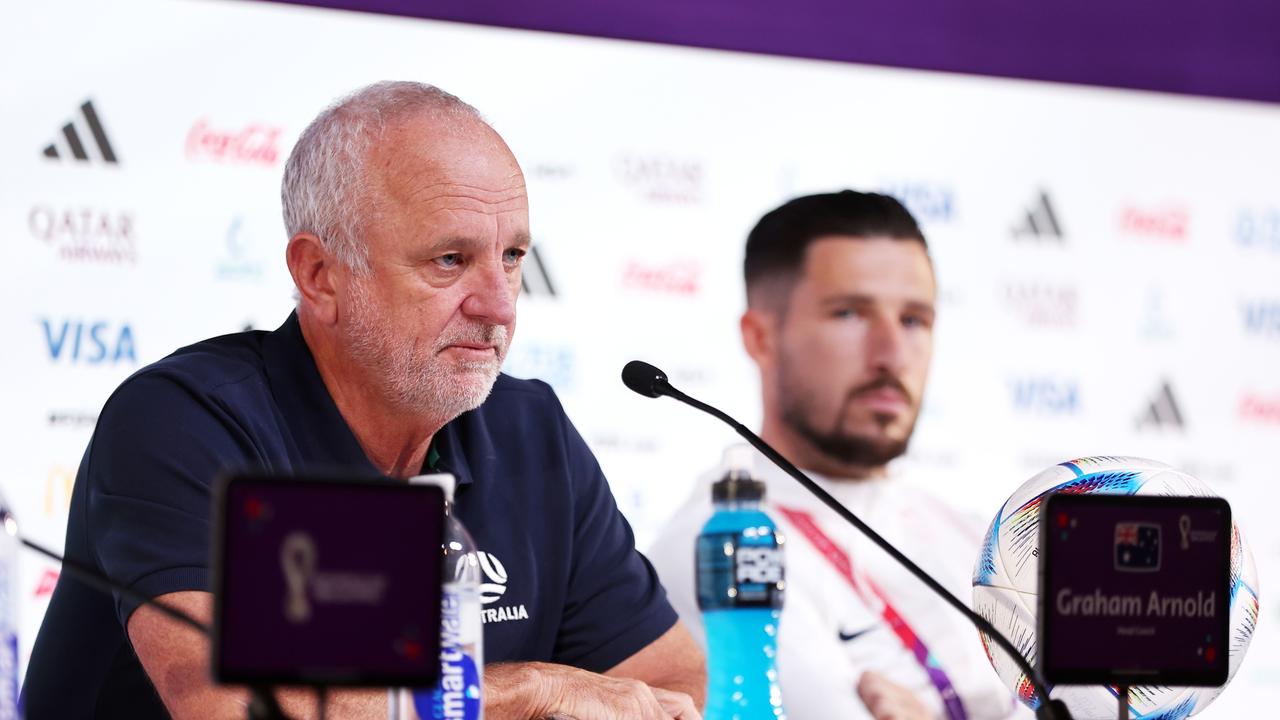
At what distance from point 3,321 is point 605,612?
1.48 metres

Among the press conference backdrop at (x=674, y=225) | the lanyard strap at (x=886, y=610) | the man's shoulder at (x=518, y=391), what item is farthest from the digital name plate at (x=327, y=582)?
the lanyard strap at (x=886, y=610)

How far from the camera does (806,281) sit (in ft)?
11.5

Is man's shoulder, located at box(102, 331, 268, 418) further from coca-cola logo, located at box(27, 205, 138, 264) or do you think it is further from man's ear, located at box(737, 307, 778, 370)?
man's ear, located at box(737, 307, 778, 370)

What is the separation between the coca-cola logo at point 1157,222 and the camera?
3912 millimetres

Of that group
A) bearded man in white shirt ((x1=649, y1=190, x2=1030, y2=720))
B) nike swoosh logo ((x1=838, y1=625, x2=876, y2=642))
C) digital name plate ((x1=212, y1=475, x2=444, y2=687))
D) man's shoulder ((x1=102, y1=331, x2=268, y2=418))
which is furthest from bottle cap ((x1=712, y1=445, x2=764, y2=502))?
bearded man in white shirt ((x1=649, y1=190, x2=1030, y2=720))

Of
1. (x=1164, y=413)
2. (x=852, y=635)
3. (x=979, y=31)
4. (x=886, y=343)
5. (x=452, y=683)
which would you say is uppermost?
(x=979, y=31)

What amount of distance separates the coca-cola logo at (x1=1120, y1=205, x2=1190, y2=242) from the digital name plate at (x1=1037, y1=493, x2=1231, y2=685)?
263cm

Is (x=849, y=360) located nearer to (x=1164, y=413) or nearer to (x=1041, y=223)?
(x=1041, y=223)

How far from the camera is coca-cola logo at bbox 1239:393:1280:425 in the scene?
156 inches

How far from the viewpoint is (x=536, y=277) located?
3373 mm

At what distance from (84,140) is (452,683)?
6.48 feet

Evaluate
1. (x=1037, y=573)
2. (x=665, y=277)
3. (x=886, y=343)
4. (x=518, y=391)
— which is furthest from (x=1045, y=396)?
(x=1037, y=573)

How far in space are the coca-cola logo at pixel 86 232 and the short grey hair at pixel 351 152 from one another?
1124 millimetres

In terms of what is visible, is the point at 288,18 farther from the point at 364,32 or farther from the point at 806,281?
the point at 806,281
